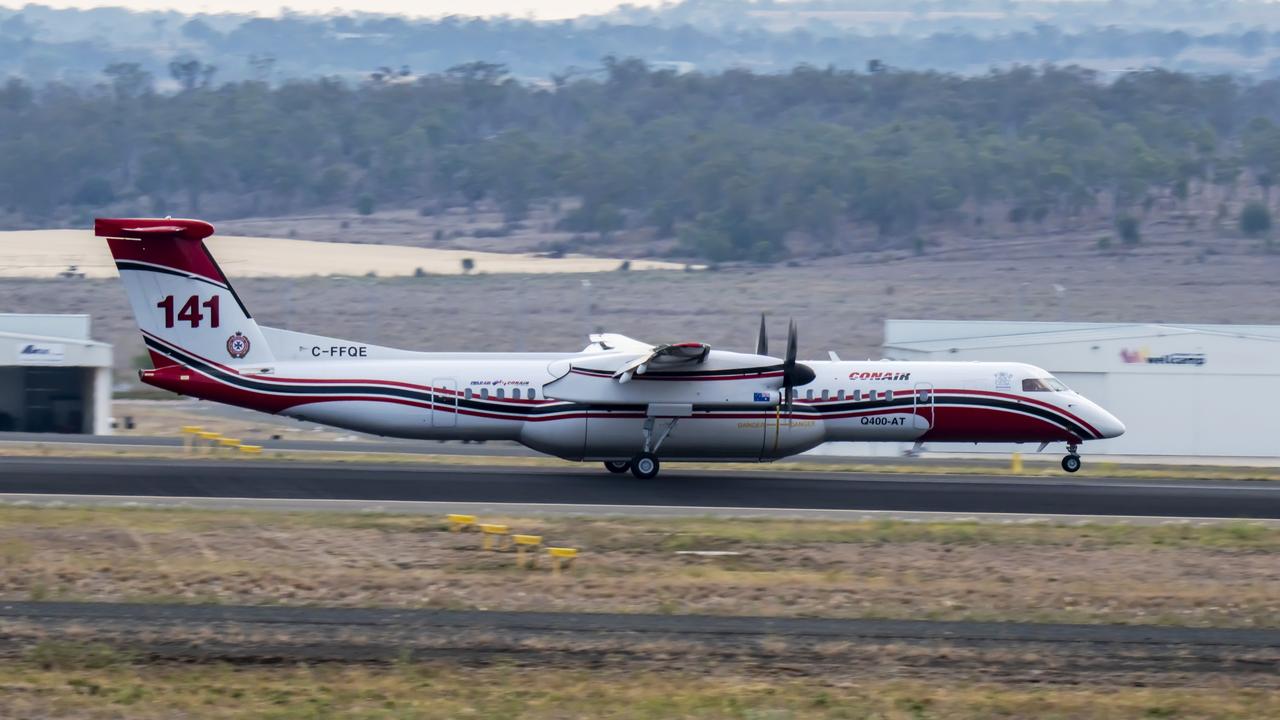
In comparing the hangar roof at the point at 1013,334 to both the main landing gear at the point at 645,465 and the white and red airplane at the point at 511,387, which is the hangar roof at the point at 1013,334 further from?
the main landing gear at the point at 645,465

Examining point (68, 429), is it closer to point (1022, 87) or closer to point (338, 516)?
point (338, 516)

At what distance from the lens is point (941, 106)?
121438 mm

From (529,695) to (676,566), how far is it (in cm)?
640

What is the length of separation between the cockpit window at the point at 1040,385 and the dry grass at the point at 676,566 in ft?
22.3

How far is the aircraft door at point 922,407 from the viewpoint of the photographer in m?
28.5

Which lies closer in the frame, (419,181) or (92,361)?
(92,361)

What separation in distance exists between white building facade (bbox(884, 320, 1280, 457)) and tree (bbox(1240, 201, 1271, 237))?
52.6 m

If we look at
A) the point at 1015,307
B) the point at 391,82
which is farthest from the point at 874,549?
the point at 391,82

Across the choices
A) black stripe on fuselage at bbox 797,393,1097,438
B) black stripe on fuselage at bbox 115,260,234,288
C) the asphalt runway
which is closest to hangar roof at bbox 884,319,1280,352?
black stripe on fuselage at bbox 797,393,1097,438

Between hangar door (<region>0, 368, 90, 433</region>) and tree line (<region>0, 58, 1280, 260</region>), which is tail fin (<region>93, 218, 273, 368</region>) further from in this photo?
tree line (<region>0, 58, 1280, 260</region>)

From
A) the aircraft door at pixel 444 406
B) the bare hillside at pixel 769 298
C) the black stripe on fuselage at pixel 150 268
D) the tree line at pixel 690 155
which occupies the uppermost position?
the tree line at pixel 690 155

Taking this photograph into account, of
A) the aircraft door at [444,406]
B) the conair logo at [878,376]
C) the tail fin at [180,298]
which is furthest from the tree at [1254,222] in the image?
the tail fin at [180,298]

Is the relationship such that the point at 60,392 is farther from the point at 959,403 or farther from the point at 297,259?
the point at 297,259

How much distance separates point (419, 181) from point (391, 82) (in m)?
32.0
